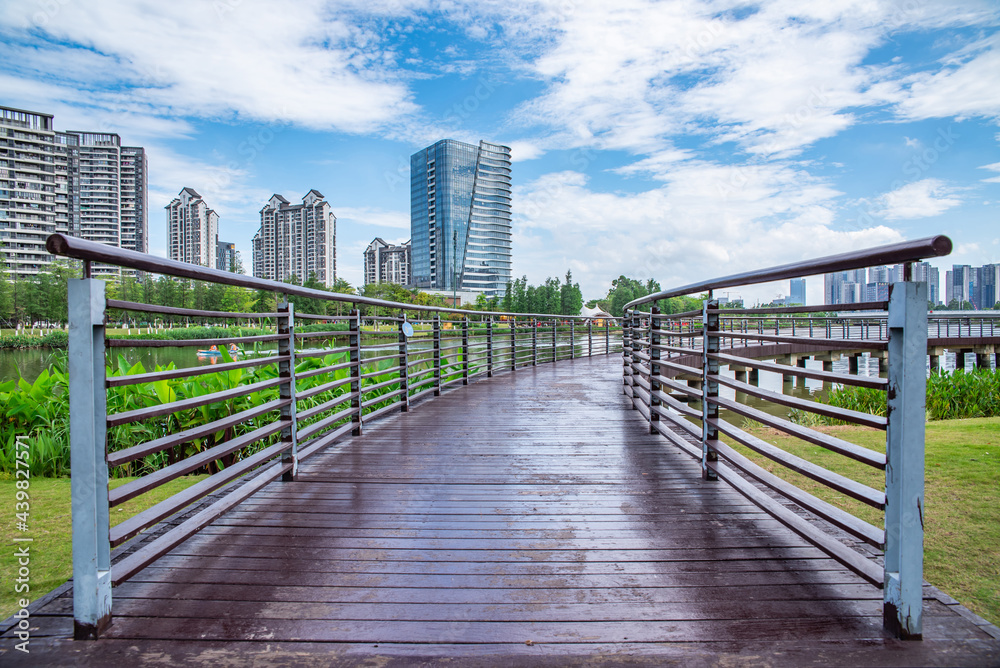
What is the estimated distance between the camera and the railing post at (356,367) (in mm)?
4137

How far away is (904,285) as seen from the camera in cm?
151

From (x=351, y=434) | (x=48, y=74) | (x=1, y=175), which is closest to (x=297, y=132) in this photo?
(x=1, y=175)

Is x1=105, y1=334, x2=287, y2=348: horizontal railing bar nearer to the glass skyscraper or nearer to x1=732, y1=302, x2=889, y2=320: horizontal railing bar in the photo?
x1=732, y1=302, x2=889, y2=320: horizontal railing bar

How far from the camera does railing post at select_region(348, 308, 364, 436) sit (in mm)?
4137

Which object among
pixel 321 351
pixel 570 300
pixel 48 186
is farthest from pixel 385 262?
pixel 321 351

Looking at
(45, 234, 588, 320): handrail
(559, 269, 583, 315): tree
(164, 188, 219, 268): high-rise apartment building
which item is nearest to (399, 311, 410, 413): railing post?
(45, 234, 588, 320): handrail

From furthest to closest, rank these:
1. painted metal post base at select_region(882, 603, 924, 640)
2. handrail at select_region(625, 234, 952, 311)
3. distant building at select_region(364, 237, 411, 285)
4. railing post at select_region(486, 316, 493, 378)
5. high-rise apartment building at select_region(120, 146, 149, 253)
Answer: distant building at select_region(364, 237, 411, 285) < high-rise apartment building at select_region(120, 146, 149, 253) < railing post at select_region(486, 316, 493, 378) < painted metal post base at select_region(882, 603, 924, 640) < handrail at select_region(625, 234, 952, 311)

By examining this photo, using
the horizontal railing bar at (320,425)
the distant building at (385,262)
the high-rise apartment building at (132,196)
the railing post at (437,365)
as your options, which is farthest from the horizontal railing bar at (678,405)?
the high-rise apartment building at (132,196)

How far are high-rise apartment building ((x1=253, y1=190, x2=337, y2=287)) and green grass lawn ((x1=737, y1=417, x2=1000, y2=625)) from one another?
295 feet

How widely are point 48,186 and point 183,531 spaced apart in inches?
4671

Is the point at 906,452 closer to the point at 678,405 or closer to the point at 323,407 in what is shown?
→ the point at 678,405

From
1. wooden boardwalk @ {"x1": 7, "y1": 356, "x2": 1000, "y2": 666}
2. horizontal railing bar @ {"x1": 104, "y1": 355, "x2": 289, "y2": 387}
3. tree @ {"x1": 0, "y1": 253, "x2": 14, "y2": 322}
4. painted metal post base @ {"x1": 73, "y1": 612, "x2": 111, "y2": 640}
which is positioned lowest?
wooden boardwalk @ {"x1": 7, "y1": 356, "x2": 1000, "y2": 666}

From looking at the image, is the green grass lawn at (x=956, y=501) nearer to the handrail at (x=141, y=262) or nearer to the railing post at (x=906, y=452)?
the railing post at (x=906, y=452)

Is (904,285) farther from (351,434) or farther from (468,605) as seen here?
(351,434)
